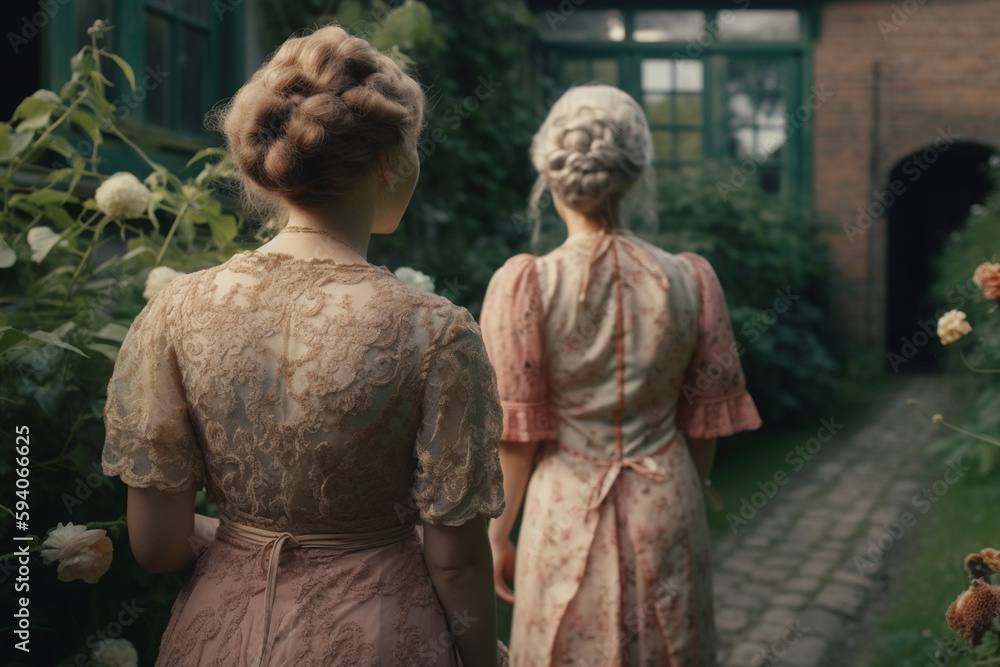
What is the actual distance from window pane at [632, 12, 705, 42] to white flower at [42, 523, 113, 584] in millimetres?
10815

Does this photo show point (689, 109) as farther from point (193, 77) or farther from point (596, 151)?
point (596, 151)

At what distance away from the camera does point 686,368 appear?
105 inches

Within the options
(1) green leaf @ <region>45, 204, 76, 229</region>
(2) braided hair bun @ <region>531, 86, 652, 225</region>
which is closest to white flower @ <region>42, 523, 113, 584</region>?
(1) green leaf @ <region>45, 204, 76, 229</region>

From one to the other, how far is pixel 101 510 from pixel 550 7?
10.6 m

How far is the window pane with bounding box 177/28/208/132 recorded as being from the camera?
4.80 meters

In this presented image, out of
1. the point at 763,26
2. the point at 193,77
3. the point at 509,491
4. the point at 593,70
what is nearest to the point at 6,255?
the point at 509,491

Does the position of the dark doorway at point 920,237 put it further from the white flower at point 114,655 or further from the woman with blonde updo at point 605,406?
the white flower at point 114,655

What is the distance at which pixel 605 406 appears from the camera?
2.56 m

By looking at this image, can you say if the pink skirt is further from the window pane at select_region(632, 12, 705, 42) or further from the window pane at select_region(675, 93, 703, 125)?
the window pane at select_region(632, 12, 705, 42)

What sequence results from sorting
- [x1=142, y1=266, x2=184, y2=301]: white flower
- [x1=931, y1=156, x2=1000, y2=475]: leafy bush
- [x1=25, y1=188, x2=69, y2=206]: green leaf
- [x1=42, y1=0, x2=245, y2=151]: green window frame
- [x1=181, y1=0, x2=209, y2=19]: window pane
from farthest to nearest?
1. [x1=931, y1=156, x2=1000, y2=475]: leafy bush
2. [x1=181, y1=0, x2=209, y2=19]: window pane
3. [x1=42, y1=0, x2=245, y2=151]: green window frame
4. [x1=25, y1=188, x2=69, y2=206]: green leaf
5. [x1=142, y1=266, x2=184, y2=301]: white flower

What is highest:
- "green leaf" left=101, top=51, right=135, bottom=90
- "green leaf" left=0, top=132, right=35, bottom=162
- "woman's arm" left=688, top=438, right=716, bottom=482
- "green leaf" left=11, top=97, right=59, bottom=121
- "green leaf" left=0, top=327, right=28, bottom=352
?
"green leaf" left=101, top=51, right=135, bottom=90

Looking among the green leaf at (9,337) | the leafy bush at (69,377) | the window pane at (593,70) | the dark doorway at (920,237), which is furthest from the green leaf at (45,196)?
the dark doorway at (920,237)

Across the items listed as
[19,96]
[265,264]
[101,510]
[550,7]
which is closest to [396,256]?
[19,96]

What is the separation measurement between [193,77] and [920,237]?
41.1 ft
